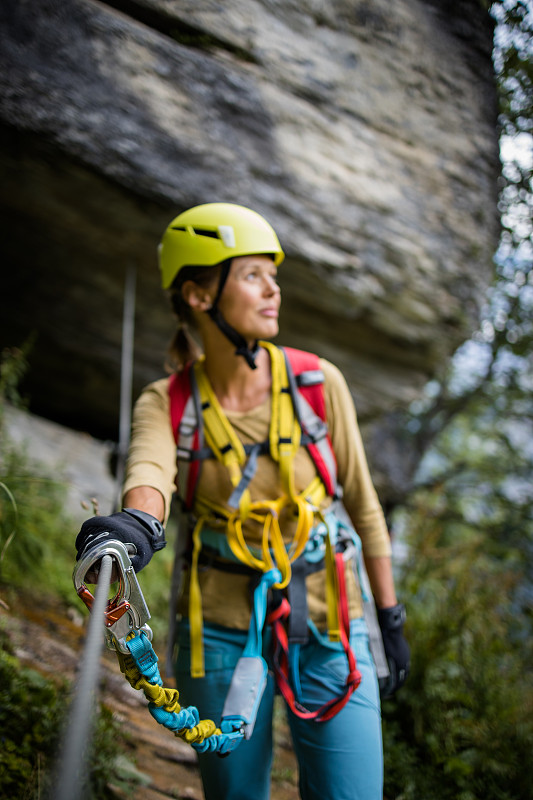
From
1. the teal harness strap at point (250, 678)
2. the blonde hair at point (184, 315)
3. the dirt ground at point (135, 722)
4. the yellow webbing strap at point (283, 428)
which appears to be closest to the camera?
the teal harness strap at point (250, 678)

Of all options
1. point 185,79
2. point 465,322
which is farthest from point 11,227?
point 465,322

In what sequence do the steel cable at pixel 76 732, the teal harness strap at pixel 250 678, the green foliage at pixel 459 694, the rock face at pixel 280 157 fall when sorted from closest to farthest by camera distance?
the steel cable at pixel 76 732
the teal harness strap at pixel 250 678
the green foliage at pixel 459 694
the rock face at pixel 280 157

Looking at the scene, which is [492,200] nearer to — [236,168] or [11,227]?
[236,168]

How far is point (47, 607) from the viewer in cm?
393

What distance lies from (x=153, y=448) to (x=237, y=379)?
589 millimetres

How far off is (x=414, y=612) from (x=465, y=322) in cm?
257

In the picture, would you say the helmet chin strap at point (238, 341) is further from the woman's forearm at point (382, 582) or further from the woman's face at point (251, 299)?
the woman's forearm at point (382, 582)

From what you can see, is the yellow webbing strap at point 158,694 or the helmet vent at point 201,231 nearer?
the yellow webbing strap at point 158,694

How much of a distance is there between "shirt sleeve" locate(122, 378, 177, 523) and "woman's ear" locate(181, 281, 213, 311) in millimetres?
434

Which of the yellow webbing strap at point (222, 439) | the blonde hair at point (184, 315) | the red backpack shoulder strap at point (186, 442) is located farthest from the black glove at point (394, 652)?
the blonde hair at point (184, 315)

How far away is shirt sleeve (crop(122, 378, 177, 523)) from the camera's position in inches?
74.8

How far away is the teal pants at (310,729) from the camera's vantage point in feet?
6.15

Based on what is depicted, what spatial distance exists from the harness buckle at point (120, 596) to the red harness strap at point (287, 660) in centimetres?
81

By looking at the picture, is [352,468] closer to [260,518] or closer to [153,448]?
[260,518]
